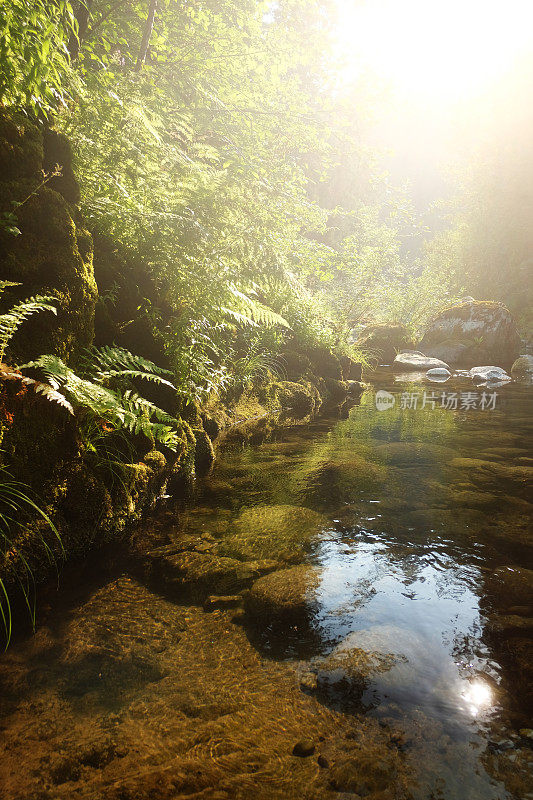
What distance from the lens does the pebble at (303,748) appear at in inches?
66.8

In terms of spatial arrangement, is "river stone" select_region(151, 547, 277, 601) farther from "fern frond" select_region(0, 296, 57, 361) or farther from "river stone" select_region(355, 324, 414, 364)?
"river stone" select_region(355, 324, 414, 364)

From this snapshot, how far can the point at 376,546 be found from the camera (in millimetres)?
3482

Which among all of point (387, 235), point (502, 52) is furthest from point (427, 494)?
point (502, 52)

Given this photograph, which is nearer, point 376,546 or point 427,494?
point 376,546

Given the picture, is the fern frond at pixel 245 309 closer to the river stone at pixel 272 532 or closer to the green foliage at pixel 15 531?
the river stone at pixel 272 532

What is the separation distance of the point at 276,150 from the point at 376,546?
34.0 ft

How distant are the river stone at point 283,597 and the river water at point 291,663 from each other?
11 mm

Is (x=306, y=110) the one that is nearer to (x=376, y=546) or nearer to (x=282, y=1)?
(x=282, y=1)

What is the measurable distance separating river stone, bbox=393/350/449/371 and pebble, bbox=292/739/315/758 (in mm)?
16962

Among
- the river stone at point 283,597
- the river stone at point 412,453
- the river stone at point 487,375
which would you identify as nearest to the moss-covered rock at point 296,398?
the river stone at point 412,453

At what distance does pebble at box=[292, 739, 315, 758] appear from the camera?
66.8 inches

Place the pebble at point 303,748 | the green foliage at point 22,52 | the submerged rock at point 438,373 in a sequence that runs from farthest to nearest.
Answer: the submerged rock at point 438,373, the green foliage at point 22,52, the pebble at point 303,748

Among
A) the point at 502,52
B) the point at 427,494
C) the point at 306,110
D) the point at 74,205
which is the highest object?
the point at 502,52

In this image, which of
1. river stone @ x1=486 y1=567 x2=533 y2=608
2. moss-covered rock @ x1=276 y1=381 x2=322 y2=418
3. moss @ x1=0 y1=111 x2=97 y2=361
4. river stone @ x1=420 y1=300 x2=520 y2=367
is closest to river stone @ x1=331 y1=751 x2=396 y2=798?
river stone @ x1=486 y1=567 x2=533 y2=608
